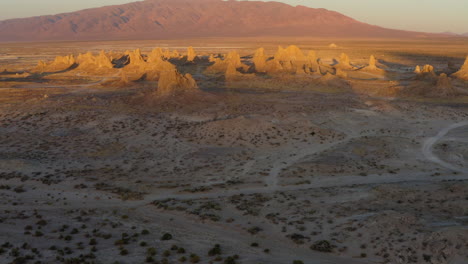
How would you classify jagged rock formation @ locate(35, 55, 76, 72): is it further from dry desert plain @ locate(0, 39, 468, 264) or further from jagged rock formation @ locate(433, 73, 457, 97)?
jagged rock formation @ locate(433, 73, 457, 97)

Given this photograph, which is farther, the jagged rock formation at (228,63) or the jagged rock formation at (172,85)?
the jagged rock formation at (228,63)

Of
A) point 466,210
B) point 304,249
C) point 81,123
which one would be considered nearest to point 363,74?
point 81,123

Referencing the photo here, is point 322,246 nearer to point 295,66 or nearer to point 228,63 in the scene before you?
point 295,66

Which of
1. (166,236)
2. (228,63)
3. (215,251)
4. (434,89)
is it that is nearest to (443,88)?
(434,89)

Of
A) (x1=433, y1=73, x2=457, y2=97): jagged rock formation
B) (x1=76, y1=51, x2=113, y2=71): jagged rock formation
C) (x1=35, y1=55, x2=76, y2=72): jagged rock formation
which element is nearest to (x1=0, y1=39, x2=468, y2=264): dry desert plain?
(x1=433, y1=73, x2=457, y2=97): jagged rock formation

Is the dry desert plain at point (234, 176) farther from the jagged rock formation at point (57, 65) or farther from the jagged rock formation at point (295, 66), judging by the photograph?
the jagged rock formation at point (57, 65)

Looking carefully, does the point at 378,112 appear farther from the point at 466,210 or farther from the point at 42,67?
the point at 42,67

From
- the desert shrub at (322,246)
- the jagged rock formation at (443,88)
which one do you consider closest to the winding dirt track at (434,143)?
the jagged rock formation at (443,88)
